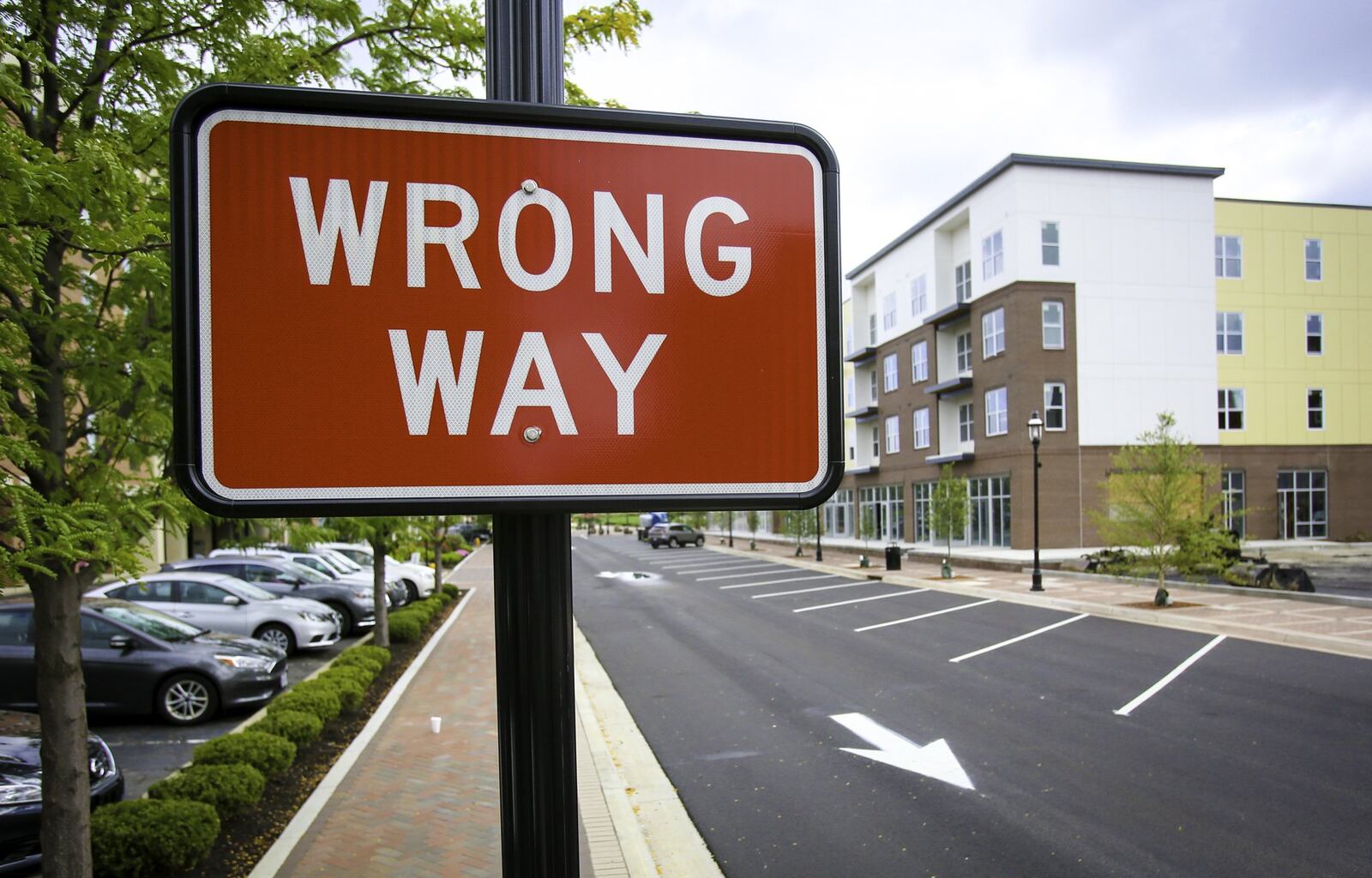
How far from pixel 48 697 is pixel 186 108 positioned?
15.6 feet

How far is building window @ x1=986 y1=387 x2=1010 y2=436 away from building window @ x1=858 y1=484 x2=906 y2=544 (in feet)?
32.5

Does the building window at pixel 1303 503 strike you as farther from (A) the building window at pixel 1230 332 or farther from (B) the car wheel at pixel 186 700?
(B) the car wheel at pixel 186 700

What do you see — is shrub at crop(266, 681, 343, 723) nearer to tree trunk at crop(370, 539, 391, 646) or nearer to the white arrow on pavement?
tree trunk at crop(370, 539, 391, 646)

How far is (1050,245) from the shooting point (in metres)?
34.6

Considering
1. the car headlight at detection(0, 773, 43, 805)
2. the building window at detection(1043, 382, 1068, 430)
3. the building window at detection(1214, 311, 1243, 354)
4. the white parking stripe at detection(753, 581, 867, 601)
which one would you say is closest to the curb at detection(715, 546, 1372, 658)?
the white parking stripe at detection(753, 581, 867, 601)

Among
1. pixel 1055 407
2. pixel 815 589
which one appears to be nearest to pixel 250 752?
pixel 815 589

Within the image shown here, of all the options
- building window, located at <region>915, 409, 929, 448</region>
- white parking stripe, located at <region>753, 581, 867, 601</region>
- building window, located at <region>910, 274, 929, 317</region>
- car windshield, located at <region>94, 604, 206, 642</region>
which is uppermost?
building window, located at <region>910, 274, 929, 317</region>

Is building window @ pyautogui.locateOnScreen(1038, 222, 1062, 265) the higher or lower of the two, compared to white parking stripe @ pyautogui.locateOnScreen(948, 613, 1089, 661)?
higher

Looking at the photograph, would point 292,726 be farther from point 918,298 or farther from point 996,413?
point 918,298

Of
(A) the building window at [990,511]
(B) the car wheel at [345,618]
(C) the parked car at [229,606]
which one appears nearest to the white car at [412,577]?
(B) the car wheel at [345,618]

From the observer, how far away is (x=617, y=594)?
79.0ft

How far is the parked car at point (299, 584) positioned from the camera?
660 inches

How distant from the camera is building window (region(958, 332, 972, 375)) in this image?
130ft

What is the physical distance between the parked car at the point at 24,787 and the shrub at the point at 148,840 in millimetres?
431
